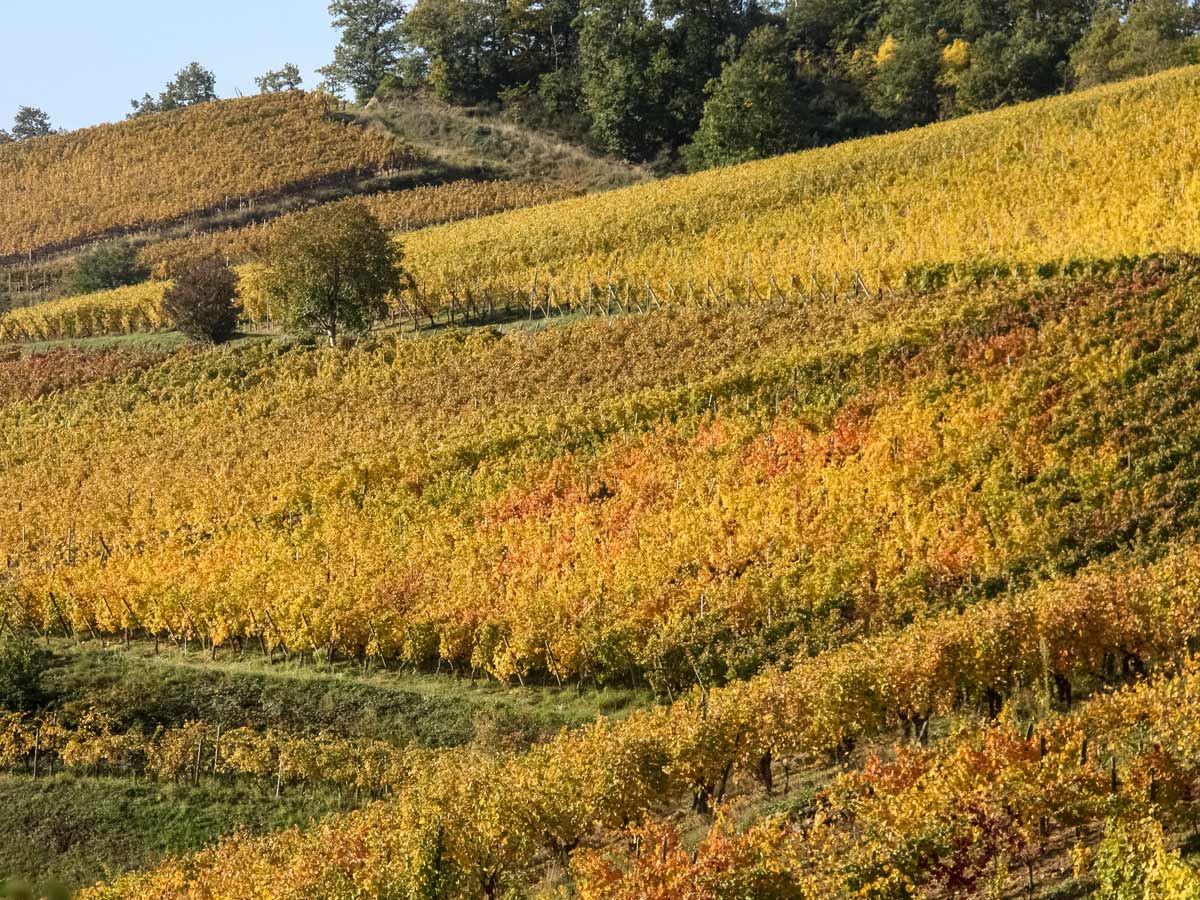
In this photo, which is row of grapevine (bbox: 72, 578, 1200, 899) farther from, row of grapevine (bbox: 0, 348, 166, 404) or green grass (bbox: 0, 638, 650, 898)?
row of grapevine (bbox: 0, 348, 166, 404)

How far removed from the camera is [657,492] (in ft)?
155

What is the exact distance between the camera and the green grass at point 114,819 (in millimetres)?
35031

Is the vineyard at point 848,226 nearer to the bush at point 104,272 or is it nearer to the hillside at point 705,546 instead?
the hillside at point 705,546

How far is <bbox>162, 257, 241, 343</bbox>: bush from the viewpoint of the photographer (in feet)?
241

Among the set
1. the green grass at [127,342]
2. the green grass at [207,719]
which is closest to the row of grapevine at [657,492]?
the green grass at [207,719]

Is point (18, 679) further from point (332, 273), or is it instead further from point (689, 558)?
point (332, 273)

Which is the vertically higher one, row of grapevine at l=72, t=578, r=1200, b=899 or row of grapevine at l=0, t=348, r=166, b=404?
row of grapevine at l=0, t=348, r=166, b=404

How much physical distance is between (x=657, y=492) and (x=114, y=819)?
20697 millimetres

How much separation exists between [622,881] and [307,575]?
79.0 feet

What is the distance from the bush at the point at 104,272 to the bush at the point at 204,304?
1839 centimetres

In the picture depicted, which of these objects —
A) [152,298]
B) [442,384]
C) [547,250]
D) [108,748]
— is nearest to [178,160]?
[152,298]

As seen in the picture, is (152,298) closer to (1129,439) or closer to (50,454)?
(50,454)

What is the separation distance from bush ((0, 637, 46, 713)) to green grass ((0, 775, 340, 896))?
3.64 meters

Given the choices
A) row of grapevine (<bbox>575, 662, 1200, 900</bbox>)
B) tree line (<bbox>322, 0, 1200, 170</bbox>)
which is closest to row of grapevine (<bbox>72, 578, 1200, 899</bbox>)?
row of grapevine (<bbox>575, 662, 1200, 900</bbox>)
